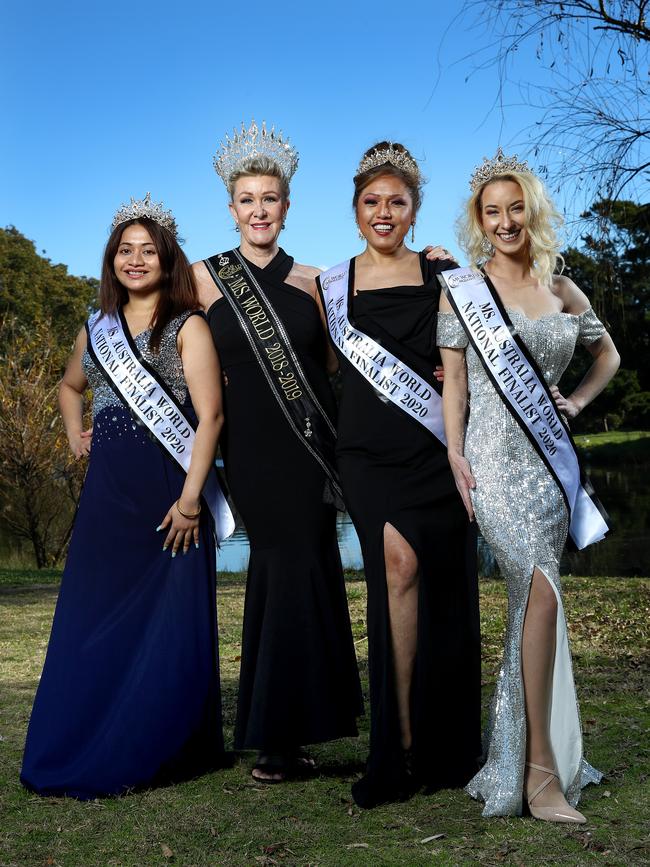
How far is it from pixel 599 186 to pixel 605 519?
3519 mm

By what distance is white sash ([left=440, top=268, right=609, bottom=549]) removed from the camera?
335cm

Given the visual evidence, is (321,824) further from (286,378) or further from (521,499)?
(286,378)

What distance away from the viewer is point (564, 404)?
3494 mm

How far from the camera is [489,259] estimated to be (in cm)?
351

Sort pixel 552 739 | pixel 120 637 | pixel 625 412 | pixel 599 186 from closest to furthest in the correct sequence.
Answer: pixel 552 739 < pixel 120 637 < pixel 599 186 < pixel 625 412

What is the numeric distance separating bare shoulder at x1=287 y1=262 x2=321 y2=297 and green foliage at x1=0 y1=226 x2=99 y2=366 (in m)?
23.8

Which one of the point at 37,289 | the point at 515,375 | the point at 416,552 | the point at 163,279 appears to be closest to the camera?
the point at 515,375

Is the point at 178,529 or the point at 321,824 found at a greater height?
the point at 178,529

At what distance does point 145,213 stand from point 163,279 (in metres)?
0.25

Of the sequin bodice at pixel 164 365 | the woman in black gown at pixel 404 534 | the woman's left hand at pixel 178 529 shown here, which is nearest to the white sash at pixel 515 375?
the woman in black gown at pixel 404 534

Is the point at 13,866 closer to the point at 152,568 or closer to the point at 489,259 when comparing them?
the point at 152,568

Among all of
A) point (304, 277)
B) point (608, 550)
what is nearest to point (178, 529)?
point (304, 277)

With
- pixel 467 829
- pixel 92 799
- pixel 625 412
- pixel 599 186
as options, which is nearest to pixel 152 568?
pixel 92 799

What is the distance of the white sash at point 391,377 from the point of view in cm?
355
